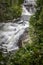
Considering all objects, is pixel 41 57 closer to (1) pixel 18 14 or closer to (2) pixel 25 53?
(2) pixel 25 53

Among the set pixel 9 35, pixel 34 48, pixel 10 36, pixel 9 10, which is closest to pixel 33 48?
pixel 34 48

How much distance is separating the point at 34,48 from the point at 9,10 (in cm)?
1376

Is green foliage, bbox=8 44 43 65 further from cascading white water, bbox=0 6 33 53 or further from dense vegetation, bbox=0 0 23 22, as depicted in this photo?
dense vegetation, bbox=0 0 23 22

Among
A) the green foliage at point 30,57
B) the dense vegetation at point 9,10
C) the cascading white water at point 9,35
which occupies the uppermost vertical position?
the green foliage at point 30,57

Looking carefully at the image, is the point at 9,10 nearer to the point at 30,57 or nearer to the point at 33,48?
the point at 33,48

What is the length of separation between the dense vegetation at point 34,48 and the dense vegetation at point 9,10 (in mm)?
11540

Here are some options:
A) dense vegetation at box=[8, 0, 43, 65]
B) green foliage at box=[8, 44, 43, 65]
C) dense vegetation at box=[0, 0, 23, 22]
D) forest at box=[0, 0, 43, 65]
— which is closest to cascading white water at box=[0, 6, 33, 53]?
dense vegetation at box=[0, 0, 23, 22]

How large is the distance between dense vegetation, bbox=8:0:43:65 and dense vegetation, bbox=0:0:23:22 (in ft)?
37.9

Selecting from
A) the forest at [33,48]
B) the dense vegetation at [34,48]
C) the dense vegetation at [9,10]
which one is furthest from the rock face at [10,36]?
the dense vegetation at [34,48]

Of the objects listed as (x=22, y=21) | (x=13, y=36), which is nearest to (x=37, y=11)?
(x=13, y=36)

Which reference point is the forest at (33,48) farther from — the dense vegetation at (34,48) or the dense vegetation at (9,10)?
the dense vegetation at (9,10)

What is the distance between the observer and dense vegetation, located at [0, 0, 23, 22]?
20.7m

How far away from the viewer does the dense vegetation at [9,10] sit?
67.9 ft

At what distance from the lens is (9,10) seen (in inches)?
848
